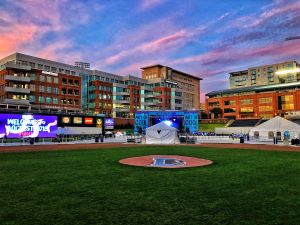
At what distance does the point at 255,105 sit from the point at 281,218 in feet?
384

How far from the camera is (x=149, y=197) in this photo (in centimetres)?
1083

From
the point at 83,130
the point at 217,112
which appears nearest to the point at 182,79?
the point at 217,112

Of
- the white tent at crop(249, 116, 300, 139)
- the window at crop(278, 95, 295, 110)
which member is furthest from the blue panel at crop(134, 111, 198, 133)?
the window at crop(278, 95, 295, 110)

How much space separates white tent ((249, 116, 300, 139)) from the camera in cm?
4740

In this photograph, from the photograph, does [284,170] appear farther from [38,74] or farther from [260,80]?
[260,80]

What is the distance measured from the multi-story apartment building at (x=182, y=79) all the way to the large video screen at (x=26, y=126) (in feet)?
→ 307

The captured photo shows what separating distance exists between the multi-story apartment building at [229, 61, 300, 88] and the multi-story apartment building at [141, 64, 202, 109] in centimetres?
3354

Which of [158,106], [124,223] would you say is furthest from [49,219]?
[158,106]

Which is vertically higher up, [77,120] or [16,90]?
[16,90]

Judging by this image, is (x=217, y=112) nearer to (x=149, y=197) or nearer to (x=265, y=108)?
(x=265, y=108)

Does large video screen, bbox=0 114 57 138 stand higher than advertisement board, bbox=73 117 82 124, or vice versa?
advertisement board, bbox=73 117 82 124

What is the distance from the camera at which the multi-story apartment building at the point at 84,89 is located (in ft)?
267

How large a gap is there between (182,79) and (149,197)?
513 ft

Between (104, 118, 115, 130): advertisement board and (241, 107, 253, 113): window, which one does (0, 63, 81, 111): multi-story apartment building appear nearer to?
(104, 118, 115, 130): advertisement board
